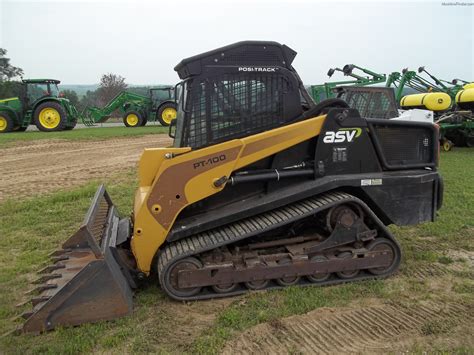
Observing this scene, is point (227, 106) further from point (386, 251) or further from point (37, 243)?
point (37, 243)

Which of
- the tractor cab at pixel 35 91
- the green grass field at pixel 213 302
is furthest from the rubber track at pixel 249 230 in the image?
the tractor cab at pixel 35 91

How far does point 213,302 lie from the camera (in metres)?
3.72

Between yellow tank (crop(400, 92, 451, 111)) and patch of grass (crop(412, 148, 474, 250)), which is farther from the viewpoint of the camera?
yellow tank (crop(400, 92, 451, 111))

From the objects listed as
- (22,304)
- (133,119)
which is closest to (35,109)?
(133,119)

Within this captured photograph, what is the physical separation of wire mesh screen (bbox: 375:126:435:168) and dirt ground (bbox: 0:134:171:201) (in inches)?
265

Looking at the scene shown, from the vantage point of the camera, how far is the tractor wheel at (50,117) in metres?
20.6

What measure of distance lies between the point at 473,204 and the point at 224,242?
4910 mm

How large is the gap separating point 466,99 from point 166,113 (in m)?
16.2

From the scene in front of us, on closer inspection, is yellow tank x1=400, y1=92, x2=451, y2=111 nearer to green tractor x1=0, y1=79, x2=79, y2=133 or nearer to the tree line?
green tractor x1=0, y1=79, x2=79, y2=133

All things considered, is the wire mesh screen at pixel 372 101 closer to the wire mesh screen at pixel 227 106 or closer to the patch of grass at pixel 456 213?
the patch of grass at pixel 456 213

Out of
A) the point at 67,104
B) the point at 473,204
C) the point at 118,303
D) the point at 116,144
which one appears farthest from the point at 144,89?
the point at 118,303

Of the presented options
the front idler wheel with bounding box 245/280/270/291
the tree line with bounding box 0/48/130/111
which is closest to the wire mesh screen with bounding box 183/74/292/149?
the front idler wheel with bounding box 245/280/270/291

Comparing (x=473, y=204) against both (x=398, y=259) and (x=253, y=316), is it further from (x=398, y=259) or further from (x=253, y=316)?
(x=253, y=316)

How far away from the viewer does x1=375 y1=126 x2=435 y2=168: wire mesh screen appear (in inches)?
175
